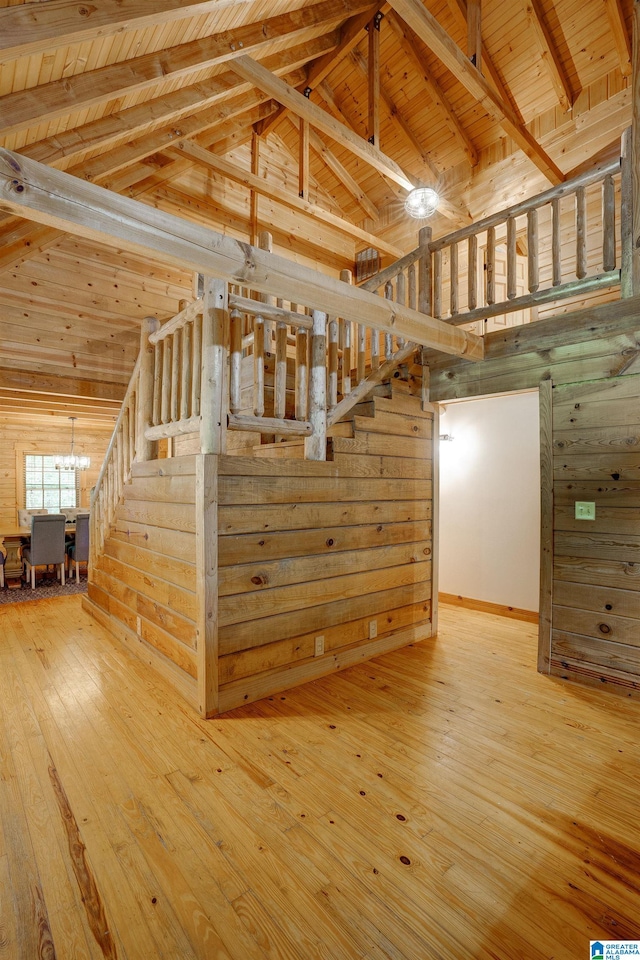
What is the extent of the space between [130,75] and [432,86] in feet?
13.8

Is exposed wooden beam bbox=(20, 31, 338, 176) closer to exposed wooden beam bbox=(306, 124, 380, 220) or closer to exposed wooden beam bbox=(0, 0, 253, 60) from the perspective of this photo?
exposed wooden beam bbox=(0, 0, 253, 60)

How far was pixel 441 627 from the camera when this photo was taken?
14.6ft

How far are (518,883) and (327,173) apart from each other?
822 centimetres

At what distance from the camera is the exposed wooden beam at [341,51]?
4.77 metres

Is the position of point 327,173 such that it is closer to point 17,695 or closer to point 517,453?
point 517,453

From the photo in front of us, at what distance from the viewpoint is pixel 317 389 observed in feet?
10.4

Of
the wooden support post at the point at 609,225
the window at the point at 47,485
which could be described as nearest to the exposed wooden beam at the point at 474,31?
the wooden support post at the point at 609,225

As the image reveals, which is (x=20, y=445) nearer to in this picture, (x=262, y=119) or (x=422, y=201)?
(x=262, y=119)

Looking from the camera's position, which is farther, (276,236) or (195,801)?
(276,236)

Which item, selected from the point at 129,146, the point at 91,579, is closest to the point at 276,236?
the point at 129,146

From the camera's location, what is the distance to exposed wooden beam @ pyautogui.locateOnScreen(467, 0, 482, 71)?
13.7 ft

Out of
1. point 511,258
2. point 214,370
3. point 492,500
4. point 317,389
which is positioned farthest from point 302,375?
point 492,500

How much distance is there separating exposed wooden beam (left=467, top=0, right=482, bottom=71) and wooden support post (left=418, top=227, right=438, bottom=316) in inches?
74.6

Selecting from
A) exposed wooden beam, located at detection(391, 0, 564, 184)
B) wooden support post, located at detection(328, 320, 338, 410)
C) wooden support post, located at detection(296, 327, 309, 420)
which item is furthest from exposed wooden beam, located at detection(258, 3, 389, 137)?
wooden support post, located at detection(296, 327, 309, 420)
